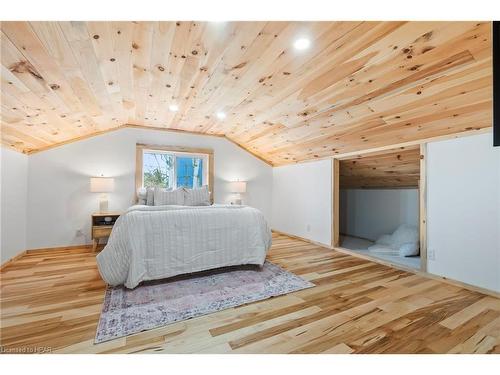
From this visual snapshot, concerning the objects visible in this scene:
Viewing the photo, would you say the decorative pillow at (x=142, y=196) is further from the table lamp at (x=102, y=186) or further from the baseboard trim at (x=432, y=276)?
the baseboard trim at (x=432, y=276)

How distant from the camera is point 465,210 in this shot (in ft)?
7.31

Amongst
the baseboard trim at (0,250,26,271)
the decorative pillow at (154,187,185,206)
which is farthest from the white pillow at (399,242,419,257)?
the baseboard trim at (0,250,26,271)

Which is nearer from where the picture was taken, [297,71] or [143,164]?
[297,71]

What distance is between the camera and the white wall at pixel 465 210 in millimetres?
2057

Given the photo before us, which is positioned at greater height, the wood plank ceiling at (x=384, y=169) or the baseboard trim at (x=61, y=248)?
the wood plank ceiling at (x=384, y=169)

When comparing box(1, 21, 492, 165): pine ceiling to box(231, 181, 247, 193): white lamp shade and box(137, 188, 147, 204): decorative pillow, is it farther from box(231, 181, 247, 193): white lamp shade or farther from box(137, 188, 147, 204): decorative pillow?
box(231, 181, 247, 193): white lamp shade

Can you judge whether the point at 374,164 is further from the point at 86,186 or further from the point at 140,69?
the point at 86,186

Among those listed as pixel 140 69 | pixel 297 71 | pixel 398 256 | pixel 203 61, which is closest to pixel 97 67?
pixel 140 69

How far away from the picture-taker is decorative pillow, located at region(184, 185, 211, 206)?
3797mm

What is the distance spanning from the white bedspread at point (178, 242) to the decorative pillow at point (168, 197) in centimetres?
110

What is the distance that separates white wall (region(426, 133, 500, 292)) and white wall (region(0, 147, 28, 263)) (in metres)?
4.75

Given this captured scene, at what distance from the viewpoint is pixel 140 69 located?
197 centimetres

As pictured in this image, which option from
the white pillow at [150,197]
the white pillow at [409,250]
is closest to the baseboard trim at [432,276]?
the white pillow at [409,250]
